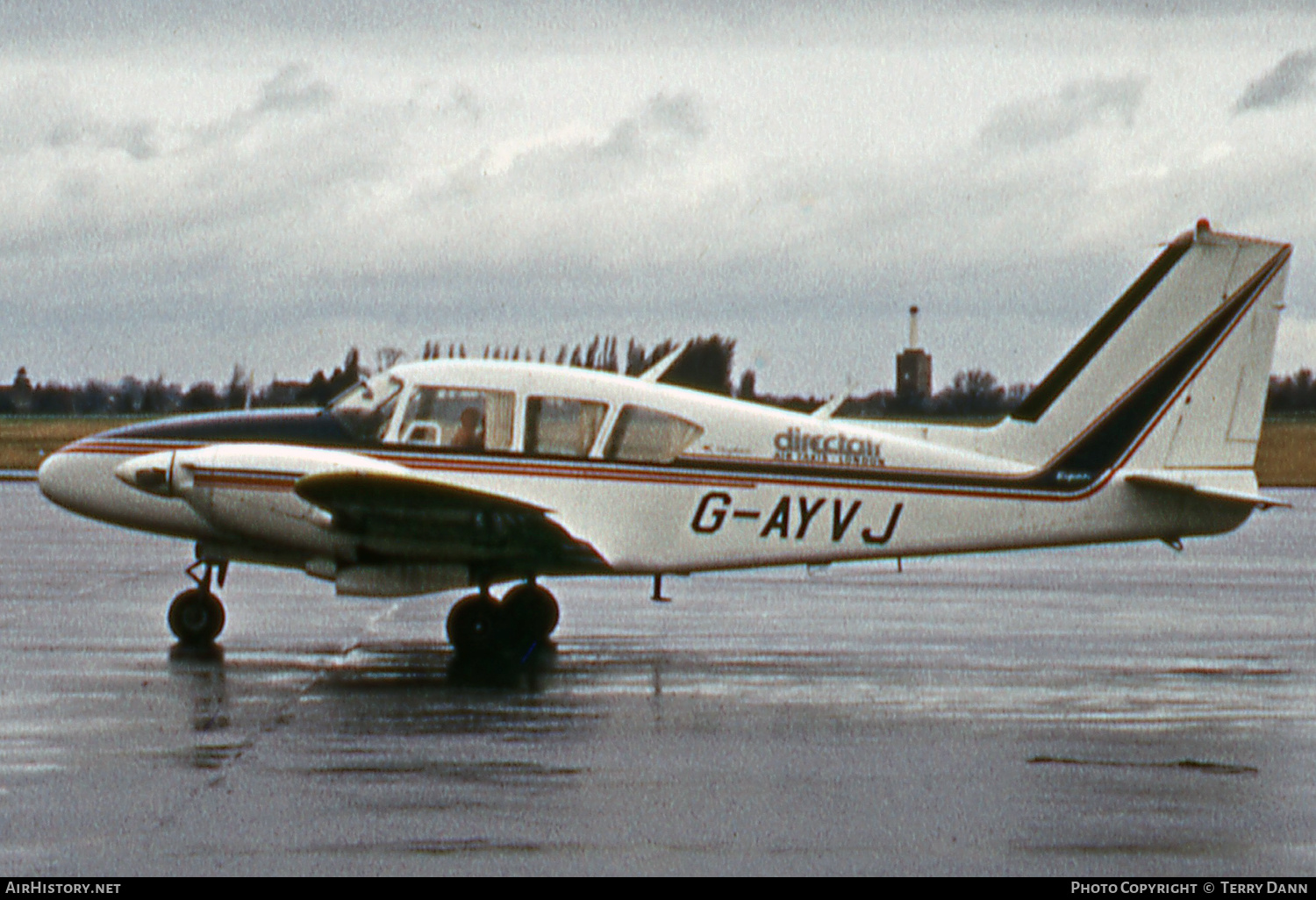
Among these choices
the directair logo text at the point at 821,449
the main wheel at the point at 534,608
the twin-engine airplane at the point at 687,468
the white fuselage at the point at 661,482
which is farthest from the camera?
the main wheel at the point at 534,608

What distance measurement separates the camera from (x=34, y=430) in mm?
113250

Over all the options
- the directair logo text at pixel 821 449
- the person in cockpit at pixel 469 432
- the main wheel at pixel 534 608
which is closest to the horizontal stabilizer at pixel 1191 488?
the directair logo text at pixel 821 449

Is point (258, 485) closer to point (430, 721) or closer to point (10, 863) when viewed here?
point (430, 721)

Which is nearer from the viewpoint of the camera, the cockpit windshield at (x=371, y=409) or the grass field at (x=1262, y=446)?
the cockpit windshield at (x=371, y=409)

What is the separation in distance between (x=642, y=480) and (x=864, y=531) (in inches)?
64.7

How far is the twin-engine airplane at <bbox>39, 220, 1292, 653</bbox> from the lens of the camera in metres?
13.3

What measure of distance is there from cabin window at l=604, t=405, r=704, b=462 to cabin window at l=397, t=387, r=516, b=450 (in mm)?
785

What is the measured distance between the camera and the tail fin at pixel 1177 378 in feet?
46.5

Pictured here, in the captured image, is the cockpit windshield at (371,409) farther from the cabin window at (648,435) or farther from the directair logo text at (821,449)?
the directair logo text at (821,449)

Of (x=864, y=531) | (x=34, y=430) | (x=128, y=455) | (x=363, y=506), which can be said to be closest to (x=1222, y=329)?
(x=864, y=531)

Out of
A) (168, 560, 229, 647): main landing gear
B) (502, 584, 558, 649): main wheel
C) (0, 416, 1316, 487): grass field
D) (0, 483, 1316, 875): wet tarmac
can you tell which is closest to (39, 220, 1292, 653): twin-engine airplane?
(168, 560, 229, 647): main landing gear

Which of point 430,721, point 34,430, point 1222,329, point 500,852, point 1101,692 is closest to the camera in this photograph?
point 500,852

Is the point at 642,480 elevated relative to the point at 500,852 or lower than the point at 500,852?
elevated

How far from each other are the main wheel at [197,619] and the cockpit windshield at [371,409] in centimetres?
170
